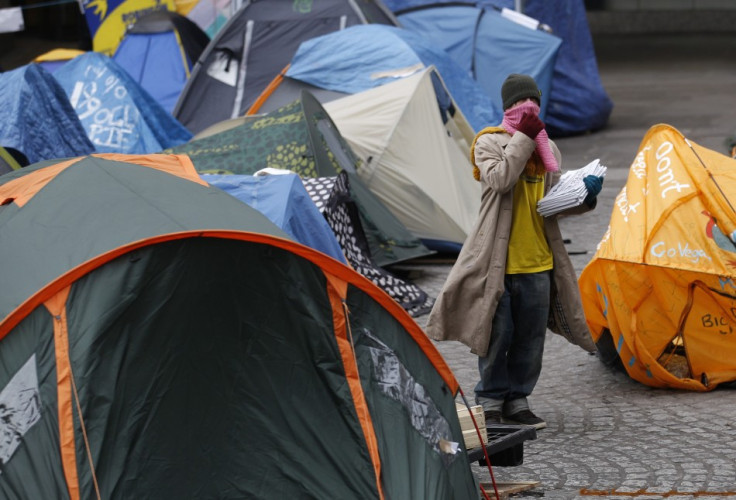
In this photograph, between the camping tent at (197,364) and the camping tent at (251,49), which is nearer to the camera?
the camping tent at (197,364)

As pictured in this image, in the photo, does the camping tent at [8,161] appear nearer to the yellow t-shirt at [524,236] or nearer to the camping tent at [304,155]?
the camping tent at [304,155]

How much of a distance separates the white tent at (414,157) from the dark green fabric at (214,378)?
15.9 feet

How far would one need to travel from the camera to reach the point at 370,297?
4727mm

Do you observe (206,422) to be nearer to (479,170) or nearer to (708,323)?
(479,170)

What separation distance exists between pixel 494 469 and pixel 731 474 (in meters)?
1.02

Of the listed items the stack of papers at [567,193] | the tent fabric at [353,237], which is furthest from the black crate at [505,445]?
the tent fabric at [353,237]

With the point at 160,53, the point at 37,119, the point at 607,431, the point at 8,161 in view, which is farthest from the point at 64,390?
the point at 160,53

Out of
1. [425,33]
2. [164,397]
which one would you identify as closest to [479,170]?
[164,397]

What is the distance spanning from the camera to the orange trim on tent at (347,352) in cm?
457

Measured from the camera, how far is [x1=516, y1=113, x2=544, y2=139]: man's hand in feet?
18.5

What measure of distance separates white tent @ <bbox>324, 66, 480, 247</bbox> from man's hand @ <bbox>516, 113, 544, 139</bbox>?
375 centimetres

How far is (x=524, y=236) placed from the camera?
577 centimetres

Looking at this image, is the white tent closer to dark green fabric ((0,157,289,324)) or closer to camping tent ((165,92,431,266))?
camping tent ((165,92,431,266))

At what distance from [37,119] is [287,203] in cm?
276
